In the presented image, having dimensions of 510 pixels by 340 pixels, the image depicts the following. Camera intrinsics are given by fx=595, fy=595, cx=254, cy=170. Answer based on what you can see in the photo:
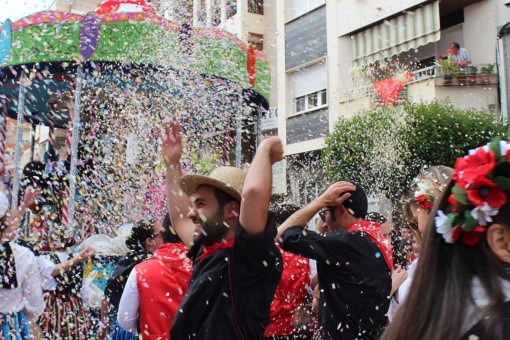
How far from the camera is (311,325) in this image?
14.1 ft

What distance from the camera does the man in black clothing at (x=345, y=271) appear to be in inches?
127

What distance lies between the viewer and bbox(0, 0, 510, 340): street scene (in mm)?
1595

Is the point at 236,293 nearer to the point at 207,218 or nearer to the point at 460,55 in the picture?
the point at 207,218

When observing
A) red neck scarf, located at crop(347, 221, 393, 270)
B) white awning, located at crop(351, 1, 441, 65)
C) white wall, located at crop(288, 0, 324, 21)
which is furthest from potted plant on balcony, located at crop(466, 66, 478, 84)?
red neck scarf, located at crop(347, 221, 393, 270)

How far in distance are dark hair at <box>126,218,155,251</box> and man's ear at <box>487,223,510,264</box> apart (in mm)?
3734

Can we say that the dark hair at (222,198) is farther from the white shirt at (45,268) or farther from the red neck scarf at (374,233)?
the white shirt at (45,268)

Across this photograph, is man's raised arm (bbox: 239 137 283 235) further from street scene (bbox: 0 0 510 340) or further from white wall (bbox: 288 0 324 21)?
white wall (bbox: 288 0 324 21)

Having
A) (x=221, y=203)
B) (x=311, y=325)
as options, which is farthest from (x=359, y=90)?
(x=221, y=203)

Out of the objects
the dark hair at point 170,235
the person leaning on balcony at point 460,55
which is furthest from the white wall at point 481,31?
the dark hair at point 170,235

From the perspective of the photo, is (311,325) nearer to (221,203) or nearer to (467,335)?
(221,203)

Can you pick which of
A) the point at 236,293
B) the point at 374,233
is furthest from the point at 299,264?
the point at 236,293

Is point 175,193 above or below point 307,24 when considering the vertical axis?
below

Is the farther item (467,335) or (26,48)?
(26,48)

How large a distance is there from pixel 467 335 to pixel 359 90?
16331 mm
